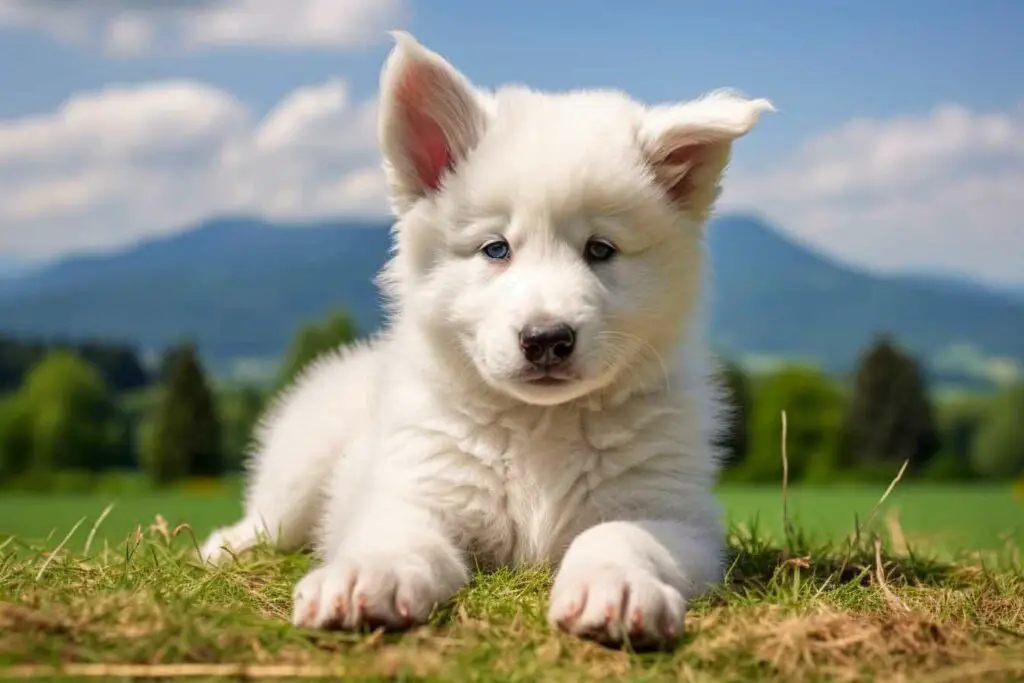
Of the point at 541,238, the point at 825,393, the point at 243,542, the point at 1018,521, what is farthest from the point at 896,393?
the point at 541,238

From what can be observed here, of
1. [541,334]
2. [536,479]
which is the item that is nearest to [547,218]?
[541,334]

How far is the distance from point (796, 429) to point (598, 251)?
9.59 meters

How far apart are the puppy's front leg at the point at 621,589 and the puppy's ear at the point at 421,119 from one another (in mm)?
1440

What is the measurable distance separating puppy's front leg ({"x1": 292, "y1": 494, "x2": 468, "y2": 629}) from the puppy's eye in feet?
3.41

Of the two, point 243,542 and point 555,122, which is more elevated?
point 555,122

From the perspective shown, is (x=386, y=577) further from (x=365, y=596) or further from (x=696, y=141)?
(x=696, y=141)

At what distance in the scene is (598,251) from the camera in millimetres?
3695

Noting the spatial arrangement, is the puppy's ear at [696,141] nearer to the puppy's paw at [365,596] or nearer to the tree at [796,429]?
the puppy's paw at [365,596]

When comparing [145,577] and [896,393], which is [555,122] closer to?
[145,577]

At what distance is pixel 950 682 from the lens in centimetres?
289

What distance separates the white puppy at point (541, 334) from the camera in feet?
11.5

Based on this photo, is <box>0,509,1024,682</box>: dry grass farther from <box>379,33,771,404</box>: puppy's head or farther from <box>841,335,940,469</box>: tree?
<box>841,335,940,469</box>: tree

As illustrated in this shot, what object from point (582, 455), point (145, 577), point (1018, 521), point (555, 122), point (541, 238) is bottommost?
point (1018, 521)

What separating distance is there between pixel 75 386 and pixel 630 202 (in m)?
10.5
